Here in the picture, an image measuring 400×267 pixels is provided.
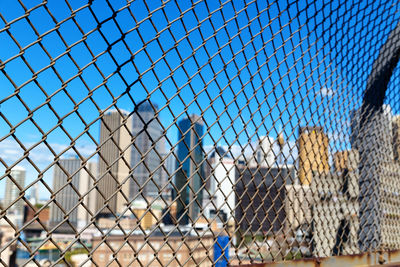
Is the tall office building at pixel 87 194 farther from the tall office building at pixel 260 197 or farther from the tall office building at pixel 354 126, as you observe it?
the tall office building at pixel 354 126

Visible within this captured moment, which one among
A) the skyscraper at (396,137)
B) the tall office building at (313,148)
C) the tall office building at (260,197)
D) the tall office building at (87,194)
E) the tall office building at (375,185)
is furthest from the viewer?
the skyscraper at (396,137)

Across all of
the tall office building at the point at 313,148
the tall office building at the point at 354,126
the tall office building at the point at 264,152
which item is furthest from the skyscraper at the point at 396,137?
the tall office building at the point at 264,152

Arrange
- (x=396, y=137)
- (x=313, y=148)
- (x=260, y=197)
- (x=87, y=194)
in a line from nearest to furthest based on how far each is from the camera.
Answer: (x=87, y=194)
(x=260, y=197)
(x=313, y=148)
(x=396, y=137)

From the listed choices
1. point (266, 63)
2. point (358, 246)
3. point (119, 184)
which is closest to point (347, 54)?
point (266, 63)

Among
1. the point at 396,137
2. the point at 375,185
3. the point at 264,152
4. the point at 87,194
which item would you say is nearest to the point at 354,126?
the point at 375,185

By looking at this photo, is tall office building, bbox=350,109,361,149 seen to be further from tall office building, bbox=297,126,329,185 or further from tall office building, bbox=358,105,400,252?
tall office building, bbox=297,126,329,185

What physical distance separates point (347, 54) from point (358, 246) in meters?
1.76

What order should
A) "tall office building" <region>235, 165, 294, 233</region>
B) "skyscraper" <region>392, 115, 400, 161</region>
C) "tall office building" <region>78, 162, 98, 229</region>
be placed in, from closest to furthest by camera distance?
"tall office building" <region>78, 162, 98, 229</region>, "tall office building" <region>235, 165, 294, 233</region>, "skyscraper" <region>392, 115, 400, 161</region>

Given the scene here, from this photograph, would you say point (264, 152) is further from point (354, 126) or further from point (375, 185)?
point (375, 185)

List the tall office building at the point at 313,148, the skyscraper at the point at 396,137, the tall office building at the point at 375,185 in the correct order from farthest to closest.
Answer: the skyscraper at the point at 396,137 < the tall office building at the point at 375,185 < the tall office building at the point at 313,148

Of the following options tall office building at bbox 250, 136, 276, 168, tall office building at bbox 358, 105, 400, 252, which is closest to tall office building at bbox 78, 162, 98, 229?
tall office building at bbox 250, 136, 276, 168

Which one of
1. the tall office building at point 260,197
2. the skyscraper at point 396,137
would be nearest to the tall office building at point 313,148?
the tall office building at point 260,197

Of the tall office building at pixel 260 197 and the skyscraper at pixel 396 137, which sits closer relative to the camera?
the tall office building at pixel 260 197

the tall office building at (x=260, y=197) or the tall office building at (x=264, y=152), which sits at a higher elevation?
the tall office building at (x=264, y=152)
